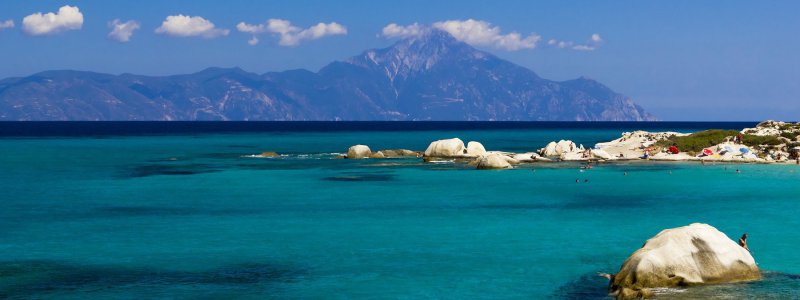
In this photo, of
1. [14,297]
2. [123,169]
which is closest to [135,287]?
[14,297]

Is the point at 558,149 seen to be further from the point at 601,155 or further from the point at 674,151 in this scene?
the point at 674,151

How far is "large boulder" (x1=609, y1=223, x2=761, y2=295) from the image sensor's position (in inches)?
1220

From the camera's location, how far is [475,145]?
108375mm

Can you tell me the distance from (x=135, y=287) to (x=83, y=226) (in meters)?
17.6

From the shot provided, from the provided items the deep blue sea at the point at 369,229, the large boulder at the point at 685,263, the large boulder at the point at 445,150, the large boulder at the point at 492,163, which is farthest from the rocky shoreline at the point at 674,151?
the large boulder at the point at 685,263

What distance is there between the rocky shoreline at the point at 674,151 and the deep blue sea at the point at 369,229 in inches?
490

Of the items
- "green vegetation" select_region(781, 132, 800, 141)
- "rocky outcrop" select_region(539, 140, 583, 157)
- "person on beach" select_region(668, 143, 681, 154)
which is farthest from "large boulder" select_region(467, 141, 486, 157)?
"green vegetation" select_region(781, 132, 800, 141)

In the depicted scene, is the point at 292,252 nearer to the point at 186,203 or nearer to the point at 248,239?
the point at 248,239

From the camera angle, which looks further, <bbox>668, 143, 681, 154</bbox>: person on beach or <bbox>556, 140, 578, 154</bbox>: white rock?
<bbox>556, 140, 578, 154</bbox>: white rock

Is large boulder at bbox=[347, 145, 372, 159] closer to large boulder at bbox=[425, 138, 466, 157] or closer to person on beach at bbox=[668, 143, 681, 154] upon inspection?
large boulder at bbox=[425, 138, 466, 157]

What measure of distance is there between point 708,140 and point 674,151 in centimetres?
624

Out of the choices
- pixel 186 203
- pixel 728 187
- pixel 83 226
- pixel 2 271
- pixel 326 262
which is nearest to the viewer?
pixel 2 271

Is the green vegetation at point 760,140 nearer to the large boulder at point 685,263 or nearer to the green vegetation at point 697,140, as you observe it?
the green vegetation at point 697,140

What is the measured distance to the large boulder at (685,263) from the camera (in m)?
31.0
